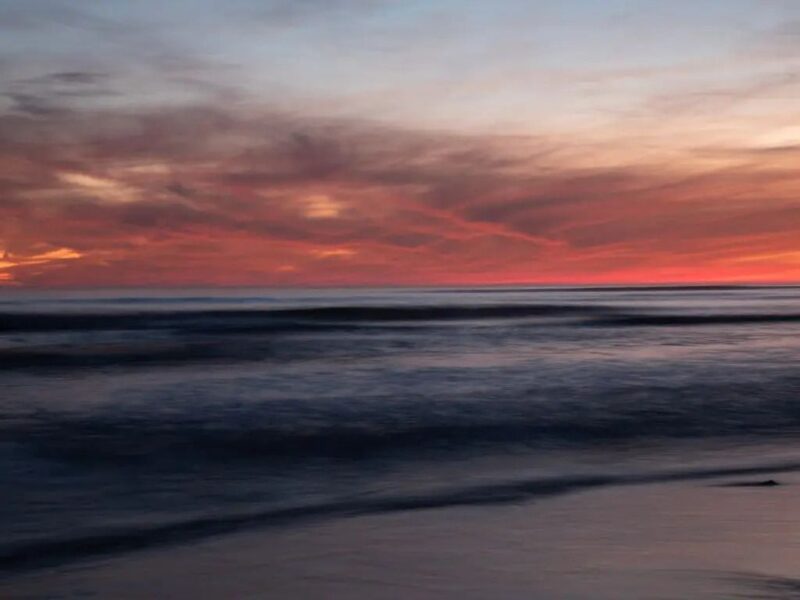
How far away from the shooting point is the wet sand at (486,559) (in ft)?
16.4

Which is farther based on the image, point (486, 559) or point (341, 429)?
point (341, 429)

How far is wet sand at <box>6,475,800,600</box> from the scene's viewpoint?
499 cm

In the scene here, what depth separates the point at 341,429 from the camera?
38.5 ft

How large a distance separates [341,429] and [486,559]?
6.28 meters

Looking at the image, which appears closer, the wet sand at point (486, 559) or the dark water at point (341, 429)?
the wet sand at point (486, 559)

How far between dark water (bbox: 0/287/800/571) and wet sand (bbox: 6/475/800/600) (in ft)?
1.79

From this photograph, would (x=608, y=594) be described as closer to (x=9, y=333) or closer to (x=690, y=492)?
(x=690, y=492)

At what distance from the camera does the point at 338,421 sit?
488 inches

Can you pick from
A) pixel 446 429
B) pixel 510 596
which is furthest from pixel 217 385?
pixel 510 596

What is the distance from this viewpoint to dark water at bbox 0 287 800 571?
24.8 ft

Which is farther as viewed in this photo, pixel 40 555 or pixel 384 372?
pixel 384 372

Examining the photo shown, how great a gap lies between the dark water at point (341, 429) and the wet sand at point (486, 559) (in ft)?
1.79

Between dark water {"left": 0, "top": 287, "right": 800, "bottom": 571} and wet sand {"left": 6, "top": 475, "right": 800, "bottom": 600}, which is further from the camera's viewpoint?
dark water {"left": 0, "top": 287, "right": 800, "bottom": 571}

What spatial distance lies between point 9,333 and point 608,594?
99.9ft
